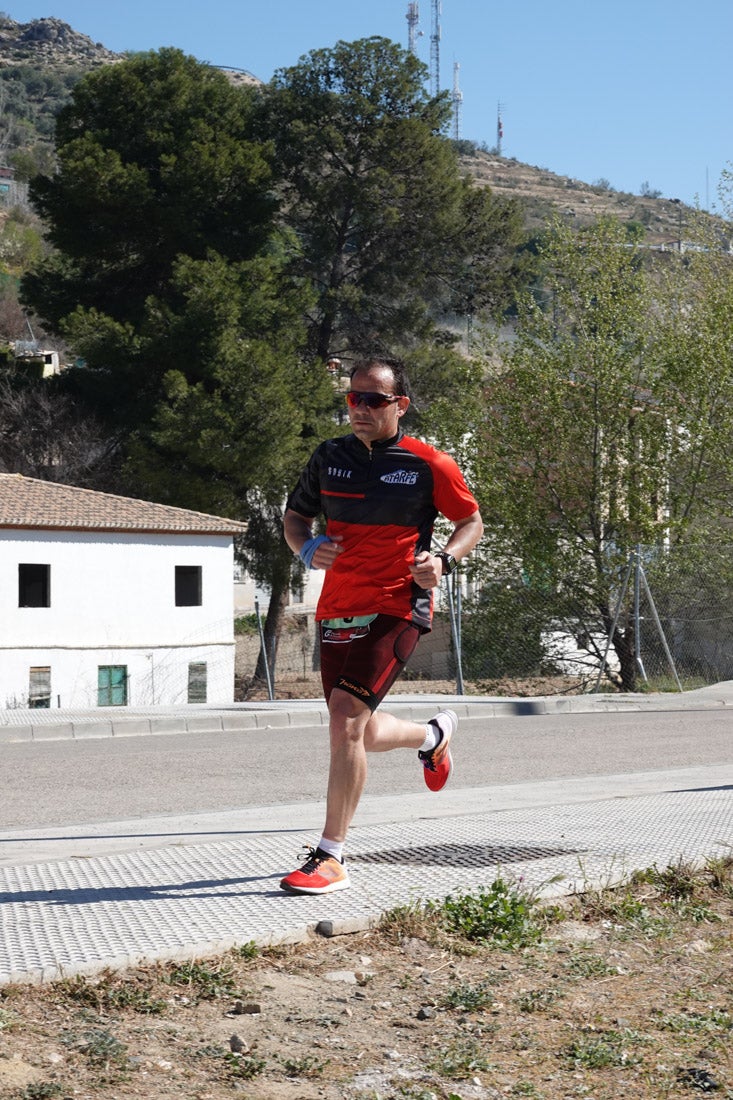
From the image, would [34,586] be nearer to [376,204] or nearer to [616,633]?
[376,204]

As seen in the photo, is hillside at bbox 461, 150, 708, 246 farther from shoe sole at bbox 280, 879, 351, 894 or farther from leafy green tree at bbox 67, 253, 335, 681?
shoe sole at bbox 280, 879, 351, 894

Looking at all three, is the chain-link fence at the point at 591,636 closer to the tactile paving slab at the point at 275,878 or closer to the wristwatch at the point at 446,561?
the tactile paving slab at the point at 275,878

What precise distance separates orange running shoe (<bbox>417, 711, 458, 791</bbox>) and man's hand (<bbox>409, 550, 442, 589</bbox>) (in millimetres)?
911

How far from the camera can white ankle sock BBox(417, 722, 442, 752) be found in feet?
18.1

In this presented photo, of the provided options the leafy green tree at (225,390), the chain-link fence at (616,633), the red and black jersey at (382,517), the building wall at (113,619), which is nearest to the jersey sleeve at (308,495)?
the red and black jersey at (382,517)

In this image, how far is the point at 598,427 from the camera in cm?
2723

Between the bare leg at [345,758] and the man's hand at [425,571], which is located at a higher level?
the man's hand at [425,571]

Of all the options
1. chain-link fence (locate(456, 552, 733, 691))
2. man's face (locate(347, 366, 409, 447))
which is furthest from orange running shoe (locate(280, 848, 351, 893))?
chain-link fence (locate(456, 552, 733, 691))

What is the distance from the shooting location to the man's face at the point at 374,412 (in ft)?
16.4

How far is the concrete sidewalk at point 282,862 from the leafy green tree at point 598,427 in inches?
759

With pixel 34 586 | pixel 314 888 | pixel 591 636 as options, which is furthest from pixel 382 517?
pixel 34 586

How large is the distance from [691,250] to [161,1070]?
31.5 m

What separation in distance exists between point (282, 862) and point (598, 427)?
22.8 m

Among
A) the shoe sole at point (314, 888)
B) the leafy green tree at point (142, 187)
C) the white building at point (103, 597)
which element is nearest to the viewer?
the shoe sole at point (314, 888)
